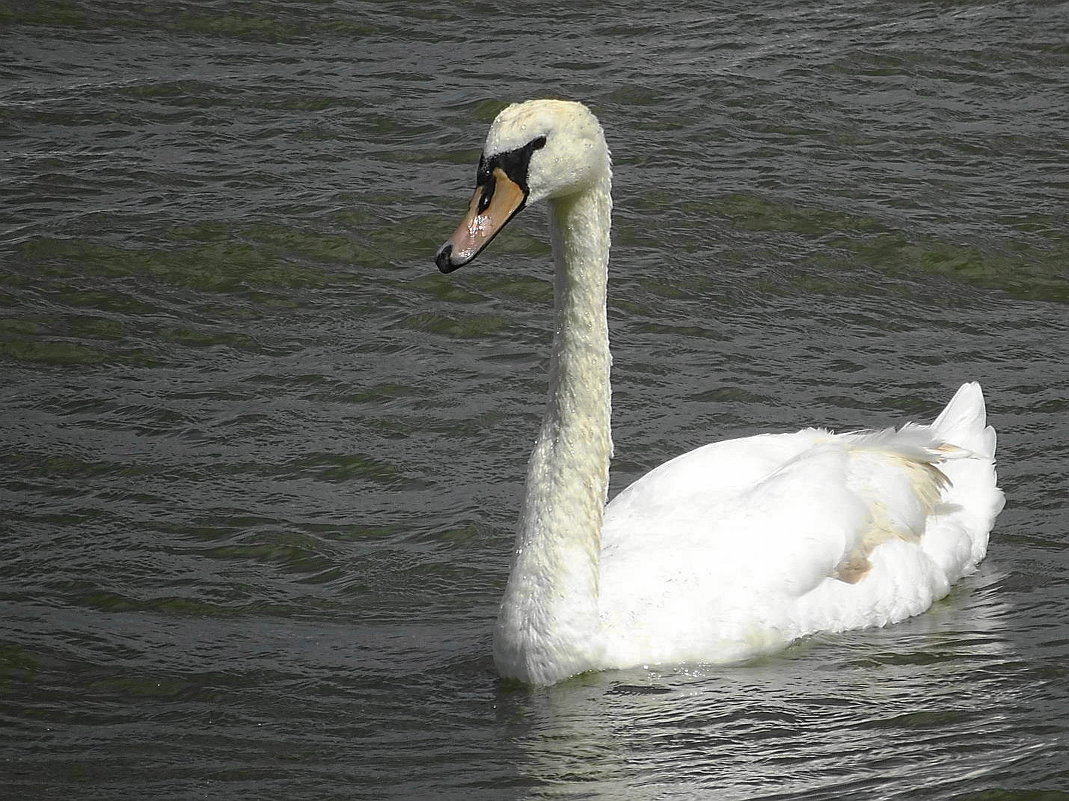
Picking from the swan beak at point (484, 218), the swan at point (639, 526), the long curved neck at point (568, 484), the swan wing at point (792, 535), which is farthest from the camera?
the swan wing at point (792, 535)

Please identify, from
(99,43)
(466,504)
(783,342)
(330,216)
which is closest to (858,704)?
(466,504)

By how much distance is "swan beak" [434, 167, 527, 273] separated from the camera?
18.9 feet

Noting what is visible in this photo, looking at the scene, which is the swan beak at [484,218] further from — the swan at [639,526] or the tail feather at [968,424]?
the tail feather at [968,424]

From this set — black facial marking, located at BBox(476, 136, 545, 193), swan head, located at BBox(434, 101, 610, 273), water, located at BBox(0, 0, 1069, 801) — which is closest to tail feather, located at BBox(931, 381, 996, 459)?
water, located at BBox(0, 0, 1069, 801)

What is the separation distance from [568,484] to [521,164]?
→ 130 cm

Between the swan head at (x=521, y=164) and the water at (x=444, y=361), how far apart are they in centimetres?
170

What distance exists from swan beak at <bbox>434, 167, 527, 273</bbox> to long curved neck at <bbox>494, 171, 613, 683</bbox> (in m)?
0.49

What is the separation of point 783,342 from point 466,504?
235cm

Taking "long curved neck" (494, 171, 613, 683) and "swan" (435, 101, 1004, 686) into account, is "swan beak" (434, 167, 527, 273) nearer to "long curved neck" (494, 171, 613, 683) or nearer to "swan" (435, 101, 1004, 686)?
"swan" (435, 101, 1004, 686)

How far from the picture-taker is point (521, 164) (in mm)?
5980

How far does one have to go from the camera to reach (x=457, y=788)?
5.53 meters

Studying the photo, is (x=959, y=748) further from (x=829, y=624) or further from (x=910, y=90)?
(x=910, y=90)

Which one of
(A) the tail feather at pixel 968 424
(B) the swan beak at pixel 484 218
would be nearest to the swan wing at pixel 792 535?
(A) the tail feather at pixel 968 424

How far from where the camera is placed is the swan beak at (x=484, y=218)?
18.9ft
